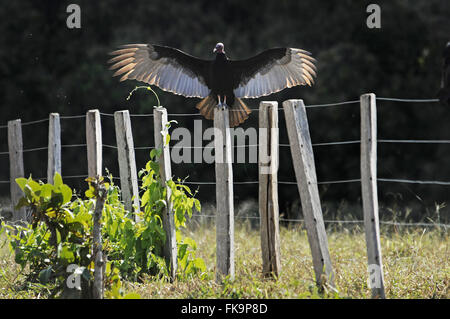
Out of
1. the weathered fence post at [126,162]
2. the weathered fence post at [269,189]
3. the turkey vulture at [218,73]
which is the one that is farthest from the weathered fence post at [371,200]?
the weathered fence post at [126,162]

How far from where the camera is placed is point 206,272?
11.2 ft

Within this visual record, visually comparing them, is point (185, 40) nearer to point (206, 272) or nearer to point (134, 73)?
point (134, 73)

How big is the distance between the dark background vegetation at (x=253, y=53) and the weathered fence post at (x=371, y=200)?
17.3 ft

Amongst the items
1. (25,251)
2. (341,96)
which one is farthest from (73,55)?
(25,251)

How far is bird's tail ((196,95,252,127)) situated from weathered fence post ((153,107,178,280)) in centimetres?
57

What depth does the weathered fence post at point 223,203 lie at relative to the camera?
10.4ft

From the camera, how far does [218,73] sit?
396cm

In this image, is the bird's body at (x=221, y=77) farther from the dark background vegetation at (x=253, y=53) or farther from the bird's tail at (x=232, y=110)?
the dark background vegetation at (x=253, y=53)

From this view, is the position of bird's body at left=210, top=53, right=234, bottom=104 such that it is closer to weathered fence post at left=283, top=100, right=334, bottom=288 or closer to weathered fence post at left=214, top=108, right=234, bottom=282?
weathered fence post at left=214, top=108, right=234, bottom=282

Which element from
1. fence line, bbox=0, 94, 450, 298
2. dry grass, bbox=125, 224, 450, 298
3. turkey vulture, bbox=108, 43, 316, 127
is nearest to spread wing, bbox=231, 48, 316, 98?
turkey vulture, bbox=108, 43, 316, 127

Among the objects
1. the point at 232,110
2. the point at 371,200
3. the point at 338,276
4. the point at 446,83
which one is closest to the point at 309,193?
the point at 371,200

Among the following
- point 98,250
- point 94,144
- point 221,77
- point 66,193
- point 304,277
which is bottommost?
point 304,277

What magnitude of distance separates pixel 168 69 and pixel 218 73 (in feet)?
1.33

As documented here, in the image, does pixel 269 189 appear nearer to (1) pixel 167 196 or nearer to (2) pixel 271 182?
(2) pixel 271 182
